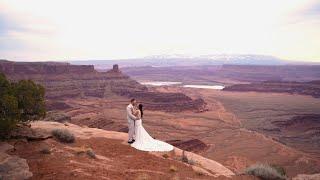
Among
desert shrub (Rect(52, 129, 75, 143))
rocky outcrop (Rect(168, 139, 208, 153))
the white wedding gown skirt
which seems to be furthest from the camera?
rocky outcrop (Rect(168, 139, 208, 153))

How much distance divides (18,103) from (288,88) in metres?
92.7

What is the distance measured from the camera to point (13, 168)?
11.8 metres

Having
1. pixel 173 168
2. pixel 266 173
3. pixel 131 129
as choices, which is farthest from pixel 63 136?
pixel 266 173

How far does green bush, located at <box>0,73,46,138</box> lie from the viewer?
1409 centimetres

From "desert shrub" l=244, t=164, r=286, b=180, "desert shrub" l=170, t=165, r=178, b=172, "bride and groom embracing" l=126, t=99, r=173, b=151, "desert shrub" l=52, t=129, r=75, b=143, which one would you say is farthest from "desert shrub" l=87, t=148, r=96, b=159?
"desert shrub" l=244, t=164, r=286, b=180

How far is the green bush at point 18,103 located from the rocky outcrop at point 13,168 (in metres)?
1.85

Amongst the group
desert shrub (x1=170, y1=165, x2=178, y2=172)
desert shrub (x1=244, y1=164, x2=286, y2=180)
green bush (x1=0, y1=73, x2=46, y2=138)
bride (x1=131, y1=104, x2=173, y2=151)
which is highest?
green bush (x1=0, y1=73, x2=46, y2=138)

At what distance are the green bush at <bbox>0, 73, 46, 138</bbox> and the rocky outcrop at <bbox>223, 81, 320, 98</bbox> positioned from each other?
8448cm

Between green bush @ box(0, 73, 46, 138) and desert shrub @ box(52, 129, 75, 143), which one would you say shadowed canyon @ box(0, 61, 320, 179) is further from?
green bush @ box(0, 73, 46, 138)

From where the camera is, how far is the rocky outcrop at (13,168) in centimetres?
1141

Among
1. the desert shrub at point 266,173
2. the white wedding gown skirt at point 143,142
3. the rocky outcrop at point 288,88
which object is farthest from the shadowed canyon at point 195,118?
the white wedding gown skirt at point 143,142

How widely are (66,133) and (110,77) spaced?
70.3 meters

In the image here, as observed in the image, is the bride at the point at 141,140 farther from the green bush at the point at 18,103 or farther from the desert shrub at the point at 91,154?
the green bush at the point at 18,103

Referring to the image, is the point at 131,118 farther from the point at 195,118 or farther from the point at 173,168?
the point at 195,118
